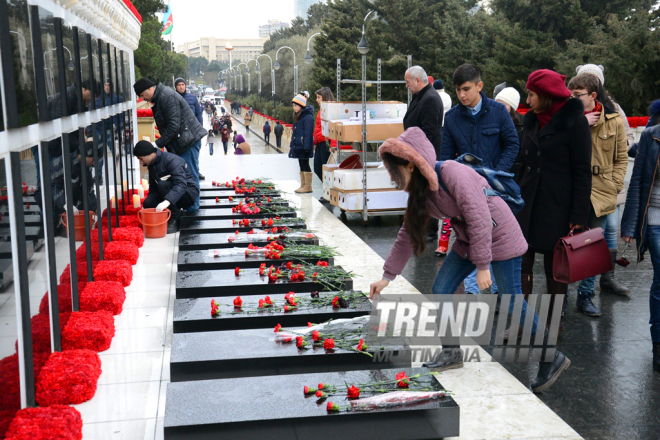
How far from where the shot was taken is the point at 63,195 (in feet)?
15.4

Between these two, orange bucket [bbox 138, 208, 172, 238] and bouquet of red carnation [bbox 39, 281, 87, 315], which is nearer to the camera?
bouquet of red carnation [bbox 39, 281, 87, 315]

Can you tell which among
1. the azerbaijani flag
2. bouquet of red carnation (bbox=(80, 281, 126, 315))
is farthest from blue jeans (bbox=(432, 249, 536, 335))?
the azerbaijani flag

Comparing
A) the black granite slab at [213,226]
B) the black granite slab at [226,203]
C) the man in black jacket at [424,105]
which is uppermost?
the man in black jacket at [424,105]

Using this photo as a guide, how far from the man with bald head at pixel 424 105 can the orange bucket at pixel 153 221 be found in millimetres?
3176

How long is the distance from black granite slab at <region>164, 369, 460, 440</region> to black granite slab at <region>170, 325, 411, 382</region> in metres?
0.31

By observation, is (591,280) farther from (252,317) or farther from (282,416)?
(282,416)

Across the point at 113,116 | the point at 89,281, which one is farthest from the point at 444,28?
the point at 89,281

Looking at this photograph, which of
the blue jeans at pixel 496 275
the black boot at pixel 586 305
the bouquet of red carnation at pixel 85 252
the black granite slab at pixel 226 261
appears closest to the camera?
the blue jeans at pixel 496 275

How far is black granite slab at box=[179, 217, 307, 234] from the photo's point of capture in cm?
760

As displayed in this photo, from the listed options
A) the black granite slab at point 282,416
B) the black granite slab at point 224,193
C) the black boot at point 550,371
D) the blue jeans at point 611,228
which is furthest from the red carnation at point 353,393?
the black granite slab at point 224,193

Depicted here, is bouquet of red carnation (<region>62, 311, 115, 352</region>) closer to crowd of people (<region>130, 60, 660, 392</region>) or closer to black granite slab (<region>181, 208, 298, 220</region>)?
crowd of people (<region>130, 60, 660, 392</region>)

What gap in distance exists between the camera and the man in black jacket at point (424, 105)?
22.0 ft

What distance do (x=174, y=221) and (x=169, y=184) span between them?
1.66 ft

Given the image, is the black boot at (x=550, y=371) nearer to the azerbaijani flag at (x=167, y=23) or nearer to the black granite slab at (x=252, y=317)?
the black granite slab at (x=252, y=317)
